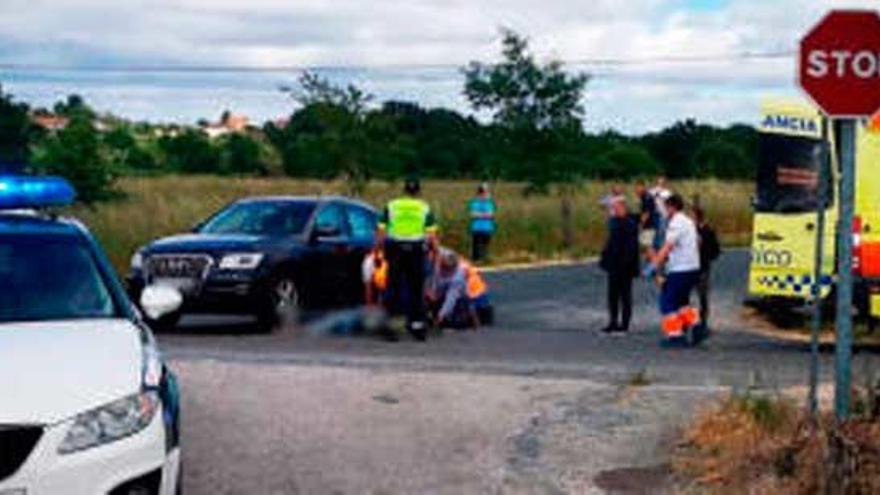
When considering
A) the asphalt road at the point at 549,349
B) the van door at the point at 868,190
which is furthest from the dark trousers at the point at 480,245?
the van door at the point at 868,190

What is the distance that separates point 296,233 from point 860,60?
11.3 meters

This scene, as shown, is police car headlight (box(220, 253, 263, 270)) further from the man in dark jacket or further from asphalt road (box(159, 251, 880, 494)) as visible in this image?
the man in dark jacket

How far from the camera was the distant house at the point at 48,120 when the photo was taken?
53.8 metres

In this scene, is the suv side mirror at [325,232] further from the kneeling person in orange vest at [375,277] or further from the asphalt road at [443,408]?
the asphalt road at [443,408]

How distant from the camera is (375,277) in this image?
18.5 meters

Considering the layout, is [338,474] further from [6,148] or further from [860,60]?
[6,148]

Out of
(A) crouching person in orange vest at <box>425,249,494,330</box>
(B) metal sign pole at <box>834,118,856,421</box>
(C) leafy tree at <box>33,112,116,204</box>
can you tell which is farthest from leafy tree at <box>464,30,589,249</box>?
(B) metal sign pole at <box>834,118,856,421</box>

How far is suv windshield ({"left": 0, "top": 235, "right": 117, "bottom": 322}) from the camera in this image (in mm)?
7746

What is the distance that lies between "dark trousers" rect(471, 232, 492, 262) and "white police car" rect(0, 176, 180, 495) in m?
25.2

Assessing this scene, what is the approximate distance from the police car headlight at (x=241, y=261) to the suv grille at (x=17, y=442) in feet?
38.8

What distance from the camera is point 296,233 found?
753 inches

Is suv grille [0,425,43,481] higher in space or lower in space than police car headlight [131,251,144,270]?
higher

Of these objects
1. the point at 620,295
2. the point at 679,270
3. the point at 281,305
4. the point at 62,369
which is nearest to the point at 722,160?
the point at 620,295

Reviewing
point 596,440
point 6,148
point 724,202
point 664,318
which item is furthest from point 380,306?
point 6,148
